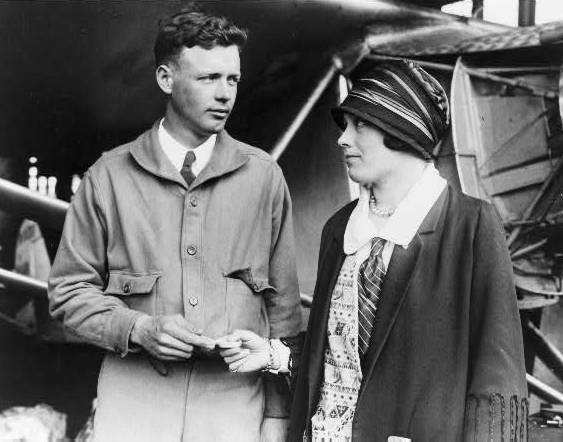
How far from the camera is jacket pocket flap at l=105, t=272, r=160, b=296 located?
5.66 ft

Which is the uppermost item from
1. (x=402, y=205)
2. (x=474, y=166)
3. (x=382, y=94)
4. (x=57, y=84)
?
(x=57, y=84)

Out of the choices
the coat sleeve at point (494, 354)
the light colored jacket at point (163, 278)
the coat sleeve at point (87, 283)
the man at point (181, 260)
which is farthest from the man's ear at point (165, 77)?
the coat sleeve at point (494, 354)

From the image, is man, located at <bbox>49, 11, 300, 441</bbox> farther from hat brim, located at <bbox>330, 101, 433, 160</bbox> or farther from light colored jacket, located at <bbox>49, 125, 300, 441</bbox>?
hat brim, located at <bbox>330, 101, 433, 160</bbox>

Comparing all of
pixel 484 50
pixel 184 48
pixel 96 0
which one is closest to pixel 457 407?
pixel 184 48

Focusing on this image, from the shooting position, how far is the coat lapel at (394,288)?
1.48 meters

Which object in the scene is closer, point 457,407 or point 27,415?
point 457,407

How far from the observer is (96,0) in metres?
2.88

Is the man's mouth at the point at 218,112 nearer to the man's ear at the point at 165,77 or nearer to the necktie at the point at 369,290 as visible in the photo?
the man's ear at the point at 165,77

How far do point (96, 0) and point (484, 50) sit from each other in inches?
58.5

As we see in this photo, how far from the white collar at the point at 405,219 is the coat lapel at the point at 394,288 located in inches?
0.6

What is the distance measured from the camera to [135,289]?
1.73 m

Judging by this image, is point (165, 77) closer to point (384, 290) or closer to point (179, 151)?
point (179, 151)

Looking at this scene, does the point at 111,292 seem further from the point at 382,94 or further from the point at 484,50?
the point at 484,50

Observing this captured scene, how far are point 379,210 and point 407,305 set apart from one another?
0.74 ft
